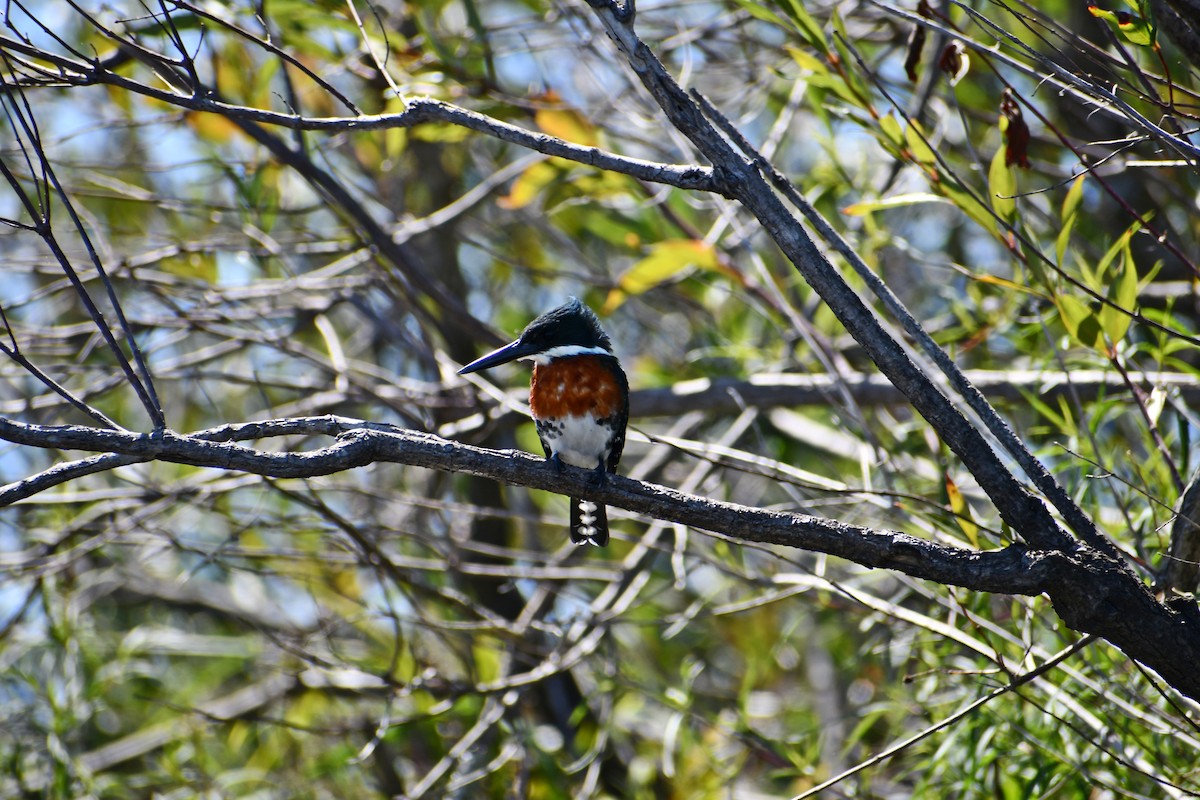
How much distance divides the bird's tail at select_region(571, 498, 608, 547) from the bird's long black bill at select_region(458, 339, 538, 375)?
1.62ft

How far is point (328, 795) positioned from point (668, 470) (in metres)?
2.18

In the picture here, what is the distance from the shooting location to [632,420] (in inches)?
168

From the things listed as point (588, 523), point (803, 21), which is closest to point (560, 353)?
point (588, 523)

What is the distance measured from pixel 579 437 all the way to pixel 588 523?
0.27m

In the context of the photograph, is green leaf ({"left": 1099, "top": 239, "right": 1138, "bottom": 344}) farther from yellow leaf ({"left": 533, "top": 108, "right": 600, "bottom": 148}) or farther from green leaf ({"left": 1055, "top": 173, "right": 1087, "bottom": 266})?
yellow leaf ({"left": 533, "top": 108, "right": 600, "bottom": 148})

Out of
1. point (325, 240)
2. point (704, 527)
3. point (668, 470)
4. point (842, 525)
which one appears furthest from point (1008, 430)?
point (668, 470)

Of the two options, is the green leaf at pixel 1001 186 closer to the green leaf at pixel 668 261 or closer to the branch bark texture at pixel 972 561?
the branch bark texture at pixel 972 561

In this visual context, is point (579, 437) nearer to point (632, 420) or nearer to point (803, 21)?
point (632, 420)

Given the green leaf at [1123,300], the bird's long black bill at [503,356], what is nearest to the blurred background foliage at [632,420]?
the green leaf at [1123,300]

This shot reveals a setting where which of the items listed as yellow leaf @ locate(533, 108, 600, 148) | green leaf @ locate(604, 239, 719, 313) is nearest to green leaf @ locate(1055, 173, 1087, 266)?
green leaf @ locate(604, 239, 719, 313)

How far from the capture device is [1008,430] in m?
1.97

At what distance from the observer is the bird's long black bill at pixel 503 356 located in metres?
2.93

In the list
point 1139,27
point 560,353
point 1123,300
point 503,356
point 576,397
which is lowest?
point 1123,300

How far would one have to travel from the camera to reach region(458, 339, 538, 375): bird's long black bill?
2926mm
